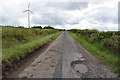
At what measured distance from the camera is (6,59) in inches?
190

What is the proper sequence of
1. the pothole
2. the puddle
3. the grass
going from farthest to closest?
the grass → the puddle → the pothole

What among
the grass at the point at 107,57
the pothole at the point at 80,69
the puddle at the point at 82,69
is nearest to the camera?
the pothole at the point at 80,69

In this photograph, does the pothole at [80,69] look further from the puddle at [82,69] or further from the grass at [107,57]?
the grass at [107,57]

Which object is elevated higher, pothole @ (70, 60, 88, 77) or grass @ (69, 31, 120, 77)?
grass @ (69, 31, 120, 77)

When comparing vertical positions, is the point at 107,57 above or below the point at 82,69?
above

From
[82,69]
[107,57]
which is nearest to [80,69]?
[82,69]

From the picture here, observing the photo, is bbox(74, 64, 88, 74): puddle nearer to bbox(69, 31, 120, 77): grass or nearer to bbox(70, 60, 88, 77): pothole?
bbox(70, 60, 88, 77): pothole

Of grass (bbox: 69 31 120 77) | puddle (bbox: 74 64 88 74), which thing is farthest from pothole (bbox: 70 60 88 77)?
grass (bbox: 69 31 120 77)

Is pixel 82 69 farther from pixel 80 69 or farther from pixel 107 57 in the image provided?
pixel 107 57

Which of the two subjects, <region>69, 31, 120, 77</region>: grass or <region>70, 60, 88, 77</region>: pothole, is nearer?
<region>70, 60, 88, 77</region>: pothole

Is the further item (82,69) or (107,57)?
(107,57)

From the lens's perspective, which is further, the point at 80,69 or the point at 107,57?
the point at 107,57

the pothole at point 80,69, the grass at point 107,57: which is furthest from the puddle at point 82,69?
the grass at point 107,57

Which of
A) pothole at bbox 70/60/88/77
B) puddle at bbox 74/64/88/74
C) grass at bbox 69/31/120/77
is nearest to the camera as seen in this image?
pothole at bbox 70/60/88/77
